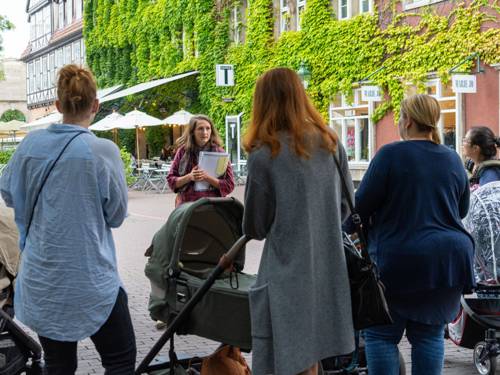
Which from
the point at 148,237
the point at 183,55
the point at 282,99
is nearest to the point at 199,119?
the point at 282,99

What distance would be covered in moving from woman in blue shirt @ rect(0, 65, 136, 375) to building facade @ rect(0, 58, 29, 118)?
3518 inches

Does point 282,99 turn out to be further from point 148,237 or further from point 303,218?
point 148,237

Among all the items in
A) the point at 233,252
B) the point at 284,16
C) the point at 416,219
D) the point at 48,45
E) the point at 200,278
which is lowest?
the point at 200,278

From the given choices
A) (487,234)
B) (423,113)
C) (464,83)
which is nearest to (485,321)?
(487,234)

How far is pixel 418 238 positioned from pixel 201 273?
1355mm

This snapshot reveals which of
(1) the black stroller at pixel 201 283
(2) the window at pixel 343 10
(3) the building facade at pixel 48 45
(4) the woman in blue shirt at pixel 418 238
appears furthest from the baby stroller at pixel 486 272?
(3) the building facade at pixel 48 45

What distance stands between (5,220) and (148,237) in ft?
31.5

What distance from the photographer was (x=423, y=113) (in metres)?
4.13

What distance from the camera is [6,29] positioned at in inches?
1423

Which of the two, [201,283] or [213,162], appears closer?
[201,283]

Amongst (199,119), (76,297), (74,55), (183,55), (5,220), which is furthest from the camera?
(74,55)

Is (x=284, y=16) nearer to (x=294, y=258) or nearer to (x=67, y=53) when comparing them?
(x=294, y=258)

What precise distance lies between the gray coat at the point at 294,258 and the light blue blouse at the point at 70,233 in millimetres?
610

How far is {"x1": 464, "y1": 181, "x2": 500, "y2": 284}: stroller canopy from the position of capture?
5375 mm
